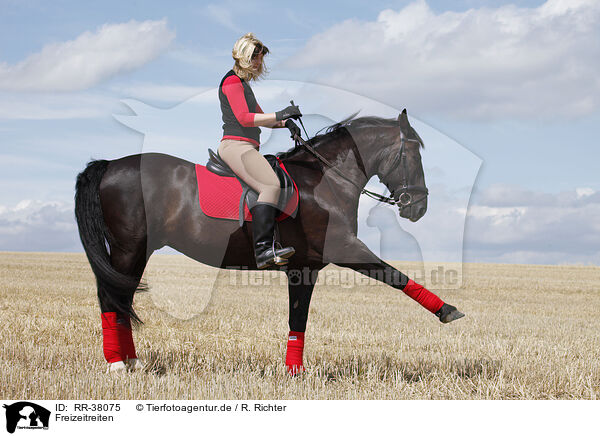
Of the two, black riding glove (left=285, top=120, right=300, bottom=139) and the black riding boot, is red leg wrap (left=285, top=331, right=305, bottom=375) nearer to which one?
the black riding boot

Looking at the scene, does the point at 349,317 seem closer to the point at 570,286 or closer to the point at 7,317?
the point at 7,317

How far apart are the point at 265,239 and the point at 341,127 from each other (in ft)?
5.30

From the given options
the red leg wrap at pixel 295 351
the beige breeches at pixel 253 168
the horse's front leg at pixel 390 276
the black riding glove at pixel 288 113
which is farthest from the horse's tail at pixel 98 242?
the horse's front leg at pixel 390 276

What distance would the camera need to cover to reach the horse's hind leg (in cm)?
570

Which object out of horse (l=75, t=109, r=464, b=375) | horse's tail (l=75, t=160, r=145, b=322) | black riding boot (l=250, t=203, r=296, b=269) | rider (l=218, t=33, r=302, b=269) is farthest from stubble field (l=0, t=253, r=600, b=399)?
rider (l=218, t=33, r=302, b=269)

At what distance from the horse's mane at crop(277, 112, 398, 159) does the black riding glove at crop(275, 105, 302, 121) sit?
54 centimetres

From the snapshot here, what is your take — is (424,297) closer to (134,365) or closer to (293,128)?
(293,128)

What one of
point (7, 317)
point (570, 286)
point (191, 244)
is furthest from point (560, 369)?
point (570, 286)

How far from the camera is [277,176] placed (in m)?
5.29

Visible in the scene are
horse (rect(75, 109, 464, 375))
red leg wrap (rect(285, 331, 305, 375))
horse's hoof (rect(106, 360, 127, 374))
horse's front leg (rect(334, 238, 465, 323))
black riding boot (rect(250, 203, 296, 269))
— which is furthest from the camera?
red leg wrap (rect(285, 331, 305, 375))

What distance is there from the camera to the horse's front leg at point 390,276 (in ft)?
17.5

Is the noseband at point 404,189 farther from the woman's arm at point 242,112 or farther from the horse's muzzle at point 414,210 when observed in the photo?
the woman's arm at point 242,112
